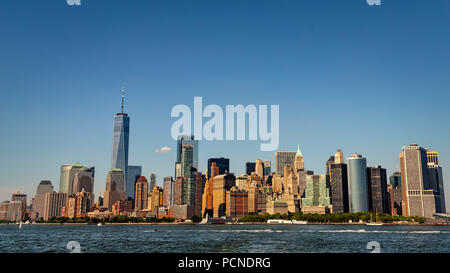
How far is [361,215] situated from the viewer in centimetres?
19325
